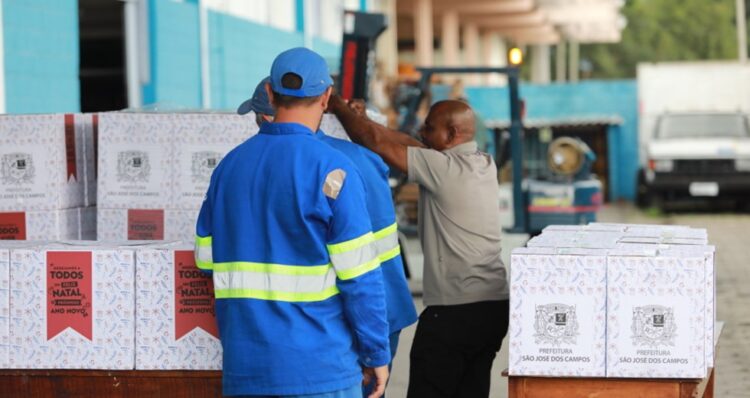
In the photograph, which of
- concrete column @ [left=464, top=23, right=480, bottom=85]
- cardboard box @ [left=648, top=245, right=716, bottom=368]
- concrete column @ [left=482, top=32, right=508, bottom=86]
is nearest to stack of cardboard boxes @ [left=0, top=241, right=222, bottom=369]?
cardboard box @ [left=648, top=245, right=716, bottom=368]

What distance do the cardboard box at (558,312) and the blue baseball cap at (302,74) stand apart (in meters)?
1.08

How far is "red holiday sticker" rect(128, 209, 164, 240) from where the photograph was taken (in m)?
6.52

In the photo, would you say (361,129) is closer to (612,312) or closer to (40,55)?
(612,312)

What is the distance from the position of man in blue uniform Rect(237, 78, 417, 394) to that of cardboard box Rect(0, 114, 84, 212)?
4.41ft

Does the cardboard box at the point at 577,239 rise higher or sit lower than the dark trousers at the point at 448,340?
higher

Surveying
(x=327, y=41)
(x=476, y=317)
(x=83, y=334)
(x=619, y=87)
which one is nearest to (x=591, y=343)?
(x=476, y=317)

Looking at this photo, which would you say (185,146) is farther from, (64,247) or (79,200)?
(64,247)

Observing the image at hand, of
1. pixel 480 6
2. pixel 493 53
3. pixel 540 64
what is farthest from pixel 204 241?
pixel 540 64

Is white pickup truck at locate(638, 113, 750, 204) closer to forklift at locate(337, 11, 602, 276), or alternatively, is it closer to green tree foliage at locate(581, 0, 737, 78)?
forklift at locate(337, 11, 602, 276)

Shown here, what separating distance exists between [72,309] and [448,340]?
67.8 inches

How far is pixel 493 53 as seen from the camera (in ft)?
159

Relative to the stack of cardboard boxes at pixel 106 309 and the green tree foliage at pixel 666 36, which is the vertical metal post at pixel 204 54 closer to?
the stack of cardboard boxes at pixel 106 309

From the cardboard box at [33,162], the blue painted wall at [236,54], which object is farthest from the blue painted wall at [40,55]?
the cardboard box at [33,162]

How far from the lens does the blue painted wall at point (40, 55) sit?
1132 centimetres
